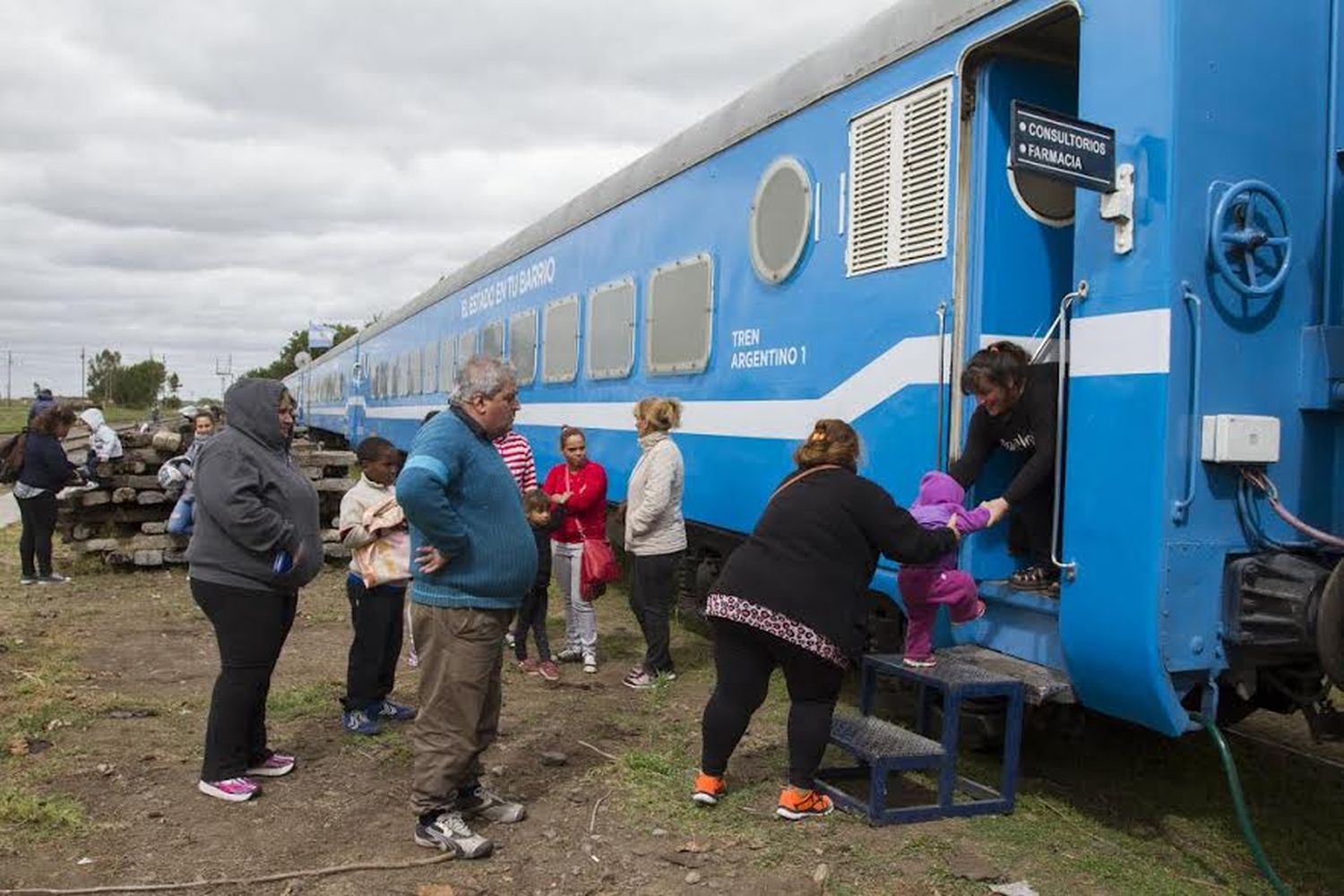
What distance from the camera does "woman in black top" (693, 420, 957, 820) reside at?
404 centimetres

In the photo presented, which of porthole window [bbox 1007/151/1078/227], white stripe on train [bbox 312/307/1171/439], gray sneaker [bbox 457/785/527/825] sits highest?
porthole window [bbox 1007/151/1078/227]

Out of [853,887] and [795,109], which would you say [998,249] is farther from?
[853,887]

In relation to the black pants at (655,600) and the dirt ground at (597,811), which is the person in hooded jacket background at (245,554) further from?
the black pants at (655,600)

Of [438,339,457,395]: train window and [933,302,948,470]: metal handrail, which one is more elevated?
[438,339,457,395]: train window

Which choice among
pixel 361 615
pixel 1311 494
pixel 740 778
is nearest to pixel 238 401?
pixel 361 615

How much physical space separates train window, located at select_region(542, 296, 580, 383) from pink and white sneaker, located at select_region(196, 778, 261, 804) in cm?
490

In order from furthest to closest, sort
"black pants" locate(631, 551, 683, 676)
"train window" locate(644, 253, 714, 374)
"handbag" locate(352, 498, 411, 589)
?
"train window" locate(644, 253, 714, 374), "black pants" locate(631, 551, 683, 676), "handbag" locate(352, 498, 411, 589)

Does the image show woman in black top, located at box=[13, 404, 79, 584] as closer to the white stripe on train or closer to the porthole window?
the white stripe on train

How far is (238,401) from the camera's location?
4.45 m

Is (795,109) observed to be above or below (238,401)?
above

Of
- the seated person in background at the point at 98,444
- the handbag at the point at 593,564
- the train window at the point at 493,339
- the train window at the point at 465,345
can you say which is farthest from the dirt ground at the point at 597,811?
the train window at the point at 465,345

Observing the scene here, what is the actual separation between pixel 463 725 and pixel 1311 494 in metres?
3.14

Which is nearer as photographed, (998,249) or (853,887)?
(853,887)

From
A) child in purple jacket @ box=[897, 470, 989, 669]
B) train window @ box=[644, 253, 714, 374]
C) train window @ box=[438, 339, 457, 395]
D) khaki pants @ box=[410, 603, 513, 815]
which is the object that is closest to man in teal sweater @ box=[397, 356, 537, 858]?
khaki pants @ box=[410, 603, 513, 815]
